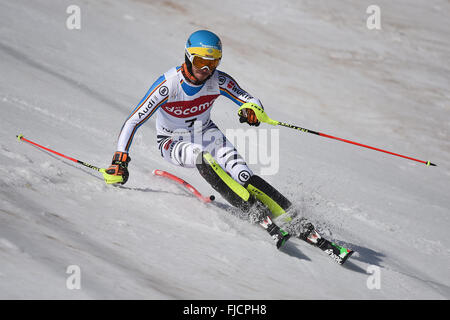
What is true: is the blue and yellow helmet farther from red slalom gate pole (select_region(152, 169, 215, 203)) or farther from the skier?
red slalom gate pole (select_region(152, 169, 215, 203))

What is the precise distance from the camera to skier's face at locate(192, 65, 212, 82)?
4863mm

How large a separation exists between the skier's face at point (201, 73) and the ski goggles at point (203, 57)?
36 millimetres

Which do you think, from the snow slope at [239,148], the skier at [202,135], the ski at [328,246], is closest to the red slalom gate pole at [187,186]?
the snow slope at [239,148]

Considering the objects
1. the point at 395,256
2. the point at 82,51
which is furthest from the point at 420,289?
the point at 82,51

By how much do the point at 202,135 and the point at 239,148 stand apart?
3.32m

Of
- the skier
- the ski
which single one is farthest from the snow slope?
the skier

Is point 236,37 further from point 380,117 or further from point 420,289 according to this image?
point 420,289

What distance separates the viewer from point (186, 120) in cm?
524

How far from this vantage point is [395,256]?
18.5ft

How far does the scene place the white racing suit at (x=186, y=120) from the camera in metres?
4.83

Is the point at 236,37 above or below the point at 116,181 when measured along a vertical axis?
above

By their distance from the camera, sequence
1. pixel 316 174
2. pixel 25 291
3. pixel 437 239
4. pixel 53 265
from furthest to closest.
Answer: pixel 316 174 → pixel 437 239 → pixel 53 265 → pixel 25 291

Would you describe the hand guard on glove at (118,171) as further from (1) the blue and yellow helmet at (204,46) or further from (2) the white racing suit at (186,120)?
(1) the blue and yellow helmet at (204,46)

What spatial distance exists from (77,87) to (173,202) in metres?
5.14
